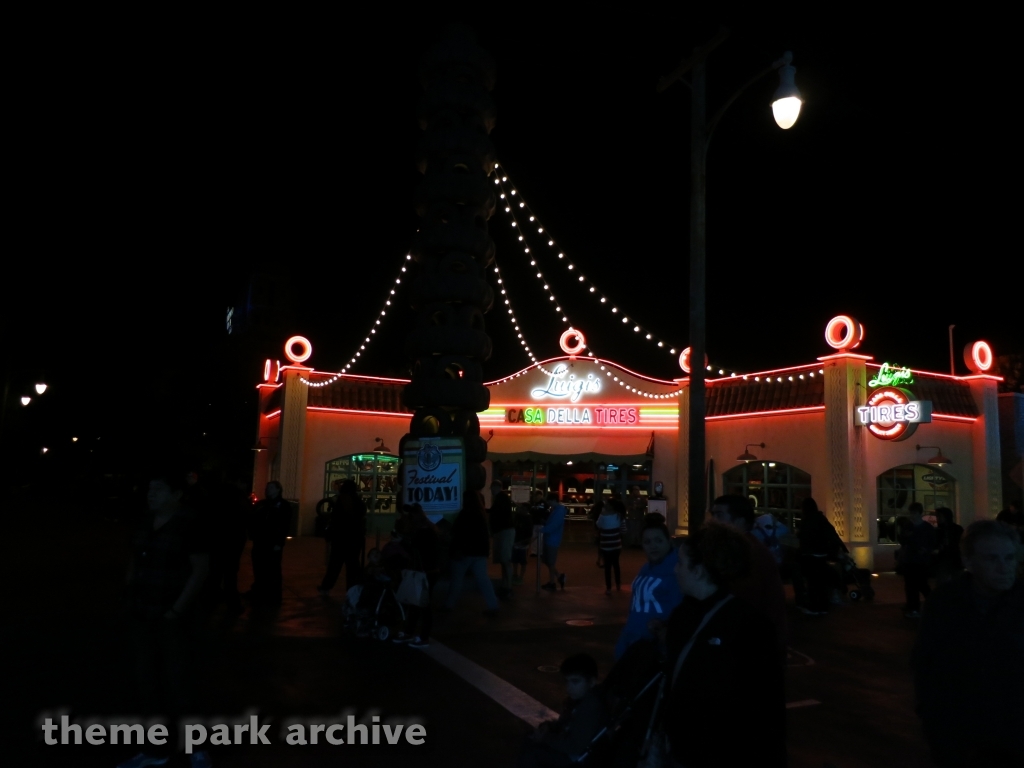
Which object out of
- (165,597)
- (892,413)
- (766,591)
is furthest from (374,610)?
(892,413)

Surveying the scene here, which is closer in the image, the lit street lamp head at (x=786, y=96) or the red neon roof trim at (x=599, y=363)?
the lit street lamp head at (x=786, y=96)

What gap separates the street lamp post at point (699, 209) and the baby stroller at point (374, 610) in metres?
3.46

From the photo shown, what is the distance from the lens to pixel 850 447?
17281mm

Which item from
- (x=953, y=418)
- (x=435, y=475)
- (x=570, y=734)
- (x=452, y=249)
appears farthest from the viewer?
(x=953, y=418)

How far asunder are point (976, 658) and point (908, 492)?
57.5 feet

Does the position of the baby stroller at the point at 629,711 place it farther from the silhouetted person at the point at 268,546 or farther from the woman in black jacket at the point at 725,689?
the silhouetted person at the point at 268,546

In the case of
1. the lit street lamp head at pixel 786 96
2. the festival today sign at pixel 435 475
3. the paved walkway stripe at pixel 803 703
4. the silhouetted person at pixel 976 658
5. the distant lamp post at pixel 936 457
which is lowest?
the paved walkway stripe at pixel 803 703

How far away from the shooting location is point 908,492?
1862cm

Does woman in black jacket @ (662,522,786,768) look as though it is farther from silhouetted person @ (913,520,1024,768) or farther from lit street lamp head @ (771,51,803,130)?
lit street lamp head @ (771,51,803,130)

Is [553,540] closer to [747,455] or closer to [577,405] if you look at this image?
[747,455]

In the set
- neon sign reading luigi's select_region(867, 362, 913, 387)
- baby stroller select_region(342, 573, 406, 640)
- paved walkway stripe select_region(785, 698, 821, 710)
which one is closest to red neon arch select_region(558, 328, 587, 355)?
neon sign reading luigi's select_region(867, 362, 913, 387)

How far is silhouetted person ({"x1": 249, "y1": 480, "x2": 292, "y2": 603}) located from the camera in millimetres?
10695

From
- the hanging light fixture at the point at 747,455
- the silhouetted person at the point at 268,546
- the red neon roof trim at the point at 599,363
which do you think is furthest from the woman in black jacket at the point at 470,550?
the red neon roof trim at the point at 599,363

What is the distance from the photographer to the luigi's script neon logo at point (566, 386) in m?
22.8
